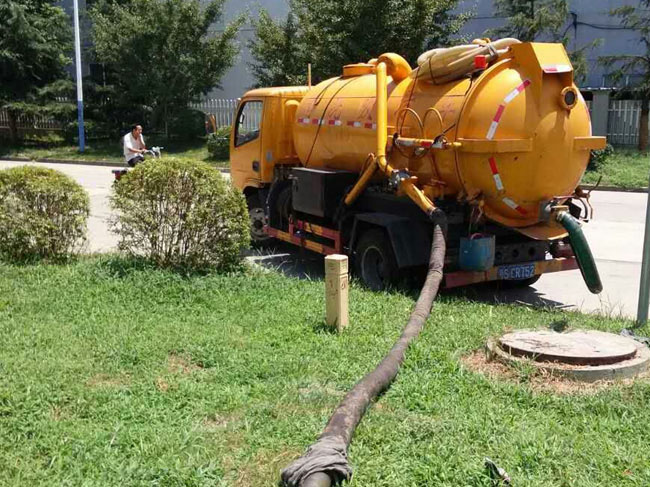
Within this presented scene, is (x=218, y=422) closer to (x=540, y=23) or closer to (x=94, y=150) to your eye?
(x=540, y=23)

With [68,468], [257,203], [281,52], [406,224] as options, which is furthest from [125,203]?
[281,52]

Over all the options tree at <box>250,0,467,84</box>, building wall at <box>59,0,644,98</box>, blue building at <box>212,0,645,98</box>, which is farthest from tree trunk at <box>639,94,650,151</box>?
tree at <box>250,0,467,84</box>

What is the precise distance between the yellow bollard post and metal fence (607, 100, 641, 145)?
2034cm

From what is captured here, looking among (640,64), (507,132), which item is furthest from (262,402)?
(640,64)

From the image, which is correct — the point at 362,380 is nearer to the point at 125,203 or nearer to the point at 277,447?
the point at 277,447

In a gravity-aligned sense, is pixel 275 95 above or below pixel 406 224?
above

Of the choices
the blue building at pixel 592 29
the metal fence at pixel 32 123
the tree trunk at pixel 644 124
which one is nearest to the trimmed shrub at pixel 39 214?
the tree trunk at pixel 644 124

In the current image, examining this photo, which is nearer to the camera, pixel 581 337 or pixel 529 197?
pixel 581 337

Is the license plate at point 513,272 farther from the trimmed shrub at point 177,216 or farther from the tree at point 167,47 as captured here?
the tree at point 167,47

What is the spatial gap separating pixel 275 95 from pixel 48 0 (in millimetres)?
26255

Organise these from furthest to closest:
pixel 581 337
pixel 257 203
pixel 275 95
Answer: pixel 257 203 < pixel 275 95 < pixel 581 337

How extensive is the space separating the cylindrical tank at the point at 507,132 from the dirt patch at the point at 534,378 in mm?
2697

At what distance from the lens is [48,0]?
108ft

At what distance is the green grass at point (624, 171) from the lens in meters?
18.5
